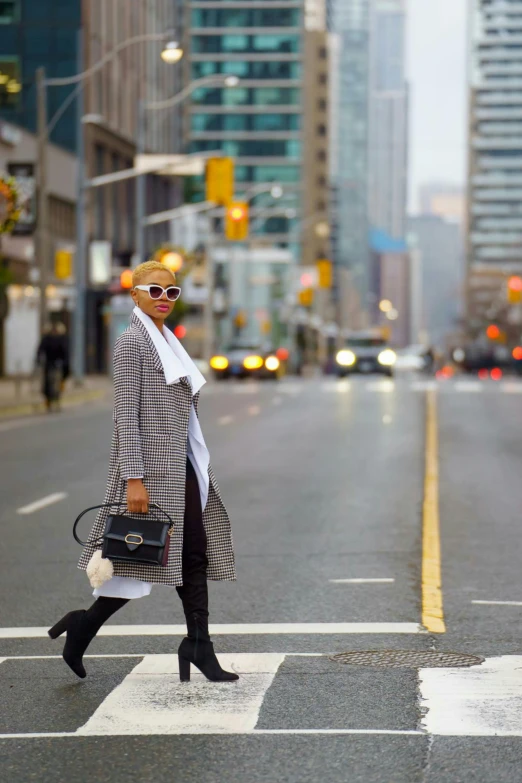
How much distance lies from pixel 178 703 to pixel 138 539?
0.69 meters

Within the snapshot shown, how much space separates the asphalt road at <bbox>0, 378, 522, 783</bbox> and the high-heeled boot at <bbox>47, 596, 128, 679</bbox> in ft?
0.38

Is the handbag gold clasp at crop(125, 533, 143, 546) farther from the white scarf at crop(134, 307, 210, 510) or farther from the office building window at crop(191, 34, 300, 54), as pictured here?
the office building window at crop(191, 34, 300, 54)

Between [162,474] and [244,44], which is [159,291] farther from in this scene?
[244,44]

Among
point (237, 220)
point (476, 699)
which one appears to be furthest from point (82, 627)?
point (237, 220)

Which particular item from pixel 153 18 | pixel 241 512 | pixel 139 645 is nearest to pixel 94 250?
pixel 153 18

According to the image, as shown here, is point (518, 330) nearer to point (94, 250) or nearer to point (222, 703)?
point (94, 250)

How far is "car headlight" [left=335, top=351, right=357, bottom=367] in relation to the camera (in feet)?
205

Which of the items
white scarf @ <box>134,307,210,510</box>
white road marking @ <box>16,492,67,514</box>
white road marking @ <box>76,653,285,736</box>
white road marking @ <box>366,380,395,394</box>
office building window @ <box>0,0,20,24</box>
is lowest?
white road marking @ <box>366,380,395,394</box>

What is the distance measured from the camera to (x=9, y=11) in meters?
67.9

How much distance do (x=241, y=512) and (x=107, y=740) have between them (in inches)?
341

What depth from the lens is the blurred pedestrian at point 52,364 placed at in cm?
3262

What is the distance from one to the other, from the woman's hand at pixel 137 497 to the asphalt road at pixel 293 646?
796 millimetres

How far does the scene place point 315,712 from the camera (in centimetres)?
652

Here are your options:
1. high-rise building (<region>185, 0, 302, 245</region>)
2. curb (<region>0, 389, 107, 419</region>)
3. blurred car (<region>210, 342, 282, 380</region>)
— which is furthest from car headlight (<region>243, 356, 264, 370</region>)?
high-rise building (<region>185, 0, 302, 245</region>)
